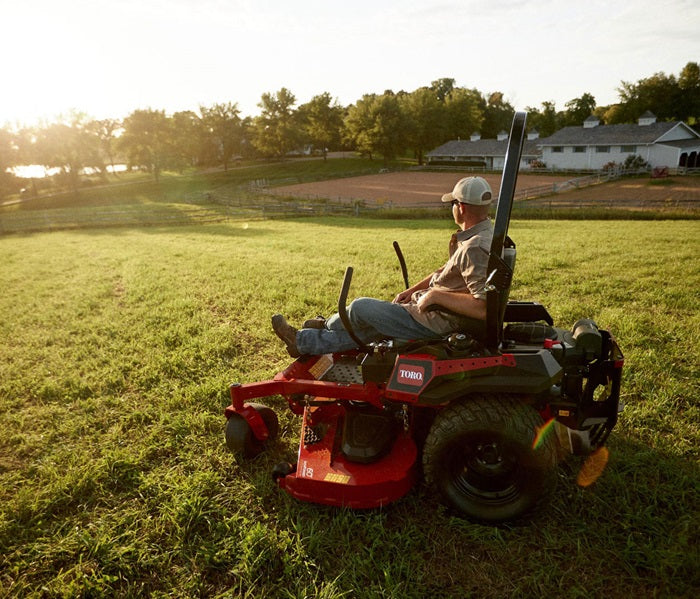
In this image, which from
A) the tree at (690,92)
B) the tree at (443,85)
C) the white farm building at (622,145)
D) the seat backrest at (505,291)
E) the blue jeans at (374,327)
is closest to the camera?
the seat backrest at (505,291)

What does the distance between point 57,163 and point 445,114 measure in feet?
194

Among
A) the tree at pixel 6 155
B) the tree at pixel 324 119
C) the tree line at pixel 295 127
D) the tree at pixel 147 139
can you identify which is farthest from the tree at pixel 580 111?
the tree at pixel 6 155

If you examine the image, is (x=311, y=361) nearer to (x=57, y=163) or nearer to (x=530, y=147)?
(x=530, y=147)

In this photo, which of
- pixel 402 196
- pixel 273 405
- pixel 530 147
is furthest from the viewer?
pixel 530 147

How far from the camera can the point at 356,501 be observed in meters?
2.87

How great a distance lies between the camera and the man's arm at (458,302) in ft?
8.85

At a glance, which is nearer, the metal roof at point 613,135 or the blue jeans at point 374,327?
the blue jeans at point 374,327

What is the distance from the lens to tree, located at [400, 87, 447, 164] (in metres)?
69.1

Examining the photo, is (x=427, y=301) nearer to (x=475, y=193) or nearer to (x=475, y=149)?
(x=475, y=193)

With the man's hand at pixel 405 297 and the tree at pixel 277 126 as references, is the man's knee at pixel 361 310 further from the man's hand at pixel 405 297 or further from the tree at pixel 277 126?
the tree at pixel 277 126

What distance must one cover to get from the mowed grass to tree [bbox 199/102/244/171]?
73011 mm

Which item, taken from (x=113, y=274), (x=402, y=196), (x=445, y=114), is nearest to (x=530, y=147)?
(x=445, y=114)

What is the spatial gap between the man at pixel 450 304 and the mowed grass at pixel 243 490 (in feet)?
3.70

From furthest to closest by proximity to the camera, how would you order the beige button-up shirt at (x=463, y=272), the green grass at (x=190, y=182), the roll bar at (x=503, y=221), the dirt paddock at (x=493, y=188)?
the green grass at (x=190, y=182) < the dirt paddock at (x=493, y=188) < the beige button-up shirt at (x=463, y=272) < the roll bar at (x=503, y=221)
